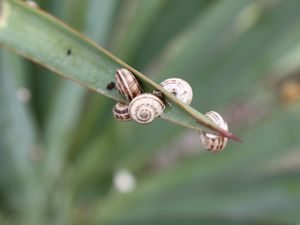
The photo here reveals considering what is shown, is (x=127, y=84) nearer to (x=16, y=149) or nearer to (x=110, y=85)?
(x=110, y=85)

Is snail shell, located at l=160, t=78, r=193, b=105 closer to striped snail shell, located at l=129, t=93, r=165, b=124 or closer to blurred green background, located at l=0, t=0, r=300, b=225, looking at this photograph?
striped snail shell, located at l=129, t=93, r=165, b=124

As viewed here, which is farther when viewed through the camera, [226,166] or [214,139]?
[226,166]

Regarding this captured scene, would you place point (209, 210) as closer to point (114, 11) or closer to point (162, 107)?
point (114, 11)

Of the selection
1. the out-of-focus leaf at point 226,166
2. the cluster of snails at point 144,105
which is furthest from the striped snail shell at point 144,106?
the out-of-focus leaf at point 226,166

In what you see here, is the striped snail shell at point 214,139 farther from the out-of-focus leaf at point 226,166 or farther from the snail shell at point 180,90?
the out-of-focus leaf at point 226,166

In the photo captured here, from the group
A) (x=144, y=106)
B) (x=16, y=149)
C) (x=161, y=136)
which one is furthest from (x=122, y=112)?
(x=161, y=136)

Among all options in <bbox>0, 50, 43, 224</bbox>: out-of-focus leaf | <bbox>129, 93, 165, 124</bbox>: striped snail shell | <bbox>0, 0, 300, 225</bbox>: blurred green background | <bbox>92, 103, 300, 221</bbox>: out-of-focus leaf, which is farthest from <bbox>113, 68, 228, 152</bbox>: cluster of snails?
<bbox>92, 103, 300, 221</bbox>: out-of-focus leaf
